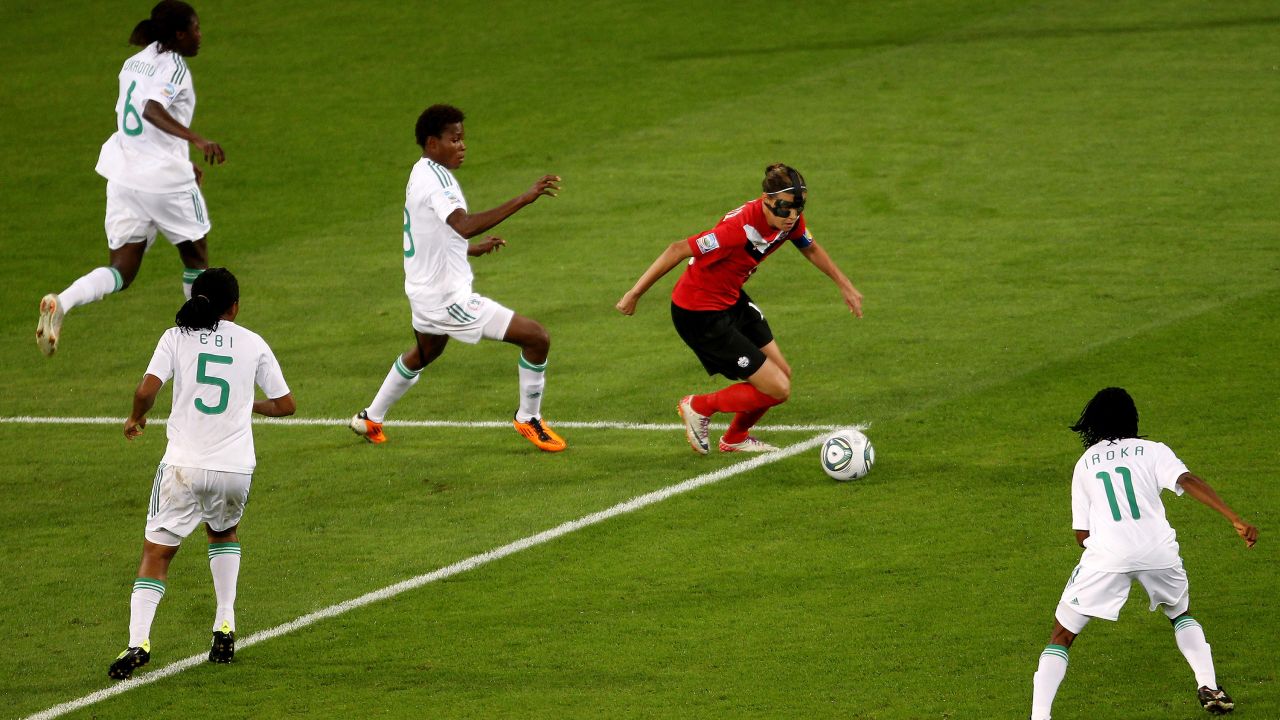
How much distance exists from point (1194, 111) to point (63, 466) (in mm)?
14056

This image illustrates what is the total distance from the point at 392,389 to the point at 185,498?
3.69 metres

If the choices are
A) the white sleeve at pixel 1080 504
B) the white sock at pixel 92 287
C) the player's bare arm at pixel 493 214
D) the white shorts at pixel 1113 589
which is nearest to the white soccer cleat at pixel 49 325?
the white sock at pixel 92 287

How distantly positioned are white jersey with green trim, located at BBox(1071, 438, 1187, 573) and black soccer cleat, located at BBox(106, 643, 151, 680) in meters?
4.46

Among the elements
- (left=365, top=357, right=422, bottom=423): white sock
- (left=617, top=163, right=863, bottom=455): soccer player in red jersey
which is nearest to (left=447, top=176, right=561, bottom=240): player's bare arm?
(left=617, top=163, right=863, bottom=455): soccer player in red jersey

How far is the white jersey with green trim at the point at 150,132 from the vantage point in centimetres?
1234

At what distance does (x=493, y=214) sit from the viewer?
1071 cm

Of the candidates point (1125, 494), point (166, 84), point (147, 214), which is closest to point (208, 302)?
point (1125, 494)

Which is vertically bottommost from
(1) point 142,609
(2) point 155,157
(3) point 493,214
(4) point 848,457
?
(1) point 142,609

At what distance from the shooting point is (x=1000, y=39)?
23.6 m

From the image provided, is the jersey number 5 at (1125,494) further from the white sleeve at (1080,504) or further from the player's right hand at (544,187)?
the player's right hand at (544,187)

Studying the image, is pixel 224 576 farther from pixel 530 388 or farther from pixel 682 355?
pixel 682 355

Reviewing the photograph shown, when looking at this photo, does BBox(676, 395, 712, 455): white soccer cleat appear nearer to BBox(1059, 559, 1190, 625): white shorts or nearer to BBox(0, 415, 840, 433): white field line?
BBox(0, 415, 840, 433): white field line

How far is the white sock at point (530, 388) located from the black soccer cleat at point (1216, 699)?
541 cm

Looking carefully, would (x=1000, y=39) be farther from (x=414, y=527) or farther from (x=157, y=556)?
(x=157, y=556)
